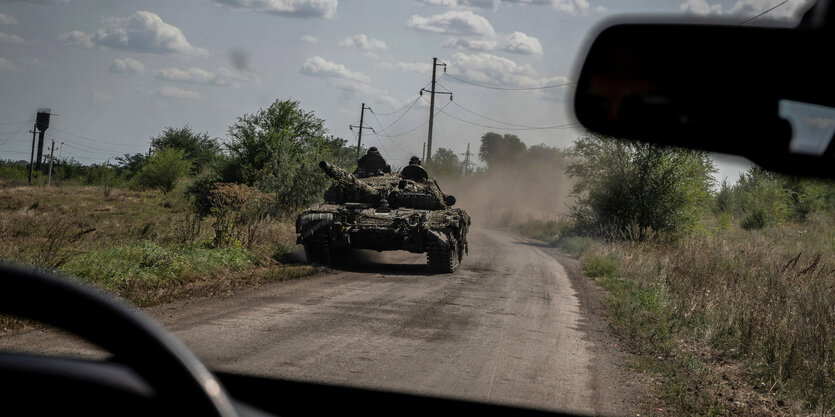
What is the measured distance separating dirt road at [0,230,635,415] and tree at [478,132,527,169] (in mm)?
79856

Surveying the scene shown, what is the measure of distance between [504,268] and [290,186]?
332 inches

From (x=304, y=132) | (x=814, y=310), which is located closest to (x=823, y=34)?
(x=814, y=310)

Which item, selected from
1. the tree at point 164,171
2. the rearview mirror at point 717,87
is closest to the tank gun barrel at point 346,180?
the rearview mirror at point 717,87

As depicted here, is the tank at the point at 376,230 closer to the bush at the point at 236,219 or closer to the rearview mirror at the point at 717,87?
the bush at the point at 236,219

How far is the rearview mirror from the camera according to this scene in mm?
2480

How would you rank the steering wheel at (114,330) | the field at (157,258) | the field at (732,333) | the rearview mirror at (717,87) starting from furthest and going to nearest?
the field at (157,258), the field at (732,333), the rearview mirror at (717,87), the steering wheel at (114,330)

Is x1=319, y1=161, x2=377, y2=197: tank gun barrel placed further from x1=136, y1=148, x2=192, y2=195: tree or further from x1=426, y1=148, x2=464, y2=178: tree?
x1=426, y1=148, x2=464, y2=178: tree

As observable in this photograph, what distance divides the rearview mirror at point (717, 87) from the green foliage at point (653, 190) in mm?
21062

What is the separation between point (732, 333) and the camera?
8.75 meters

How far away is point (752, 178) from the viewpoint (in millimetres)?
35500

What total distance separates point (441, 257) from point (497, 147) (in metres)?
81.3

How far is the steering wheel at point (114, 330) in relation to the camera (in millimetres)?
1160

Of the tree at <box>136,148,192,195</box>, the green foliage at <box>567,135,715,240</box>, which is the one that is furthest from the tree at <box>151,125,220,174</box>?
the green foliage at <box>567,135,715,240</box>

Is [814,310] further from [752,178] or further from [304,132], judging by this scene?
[752,178]
